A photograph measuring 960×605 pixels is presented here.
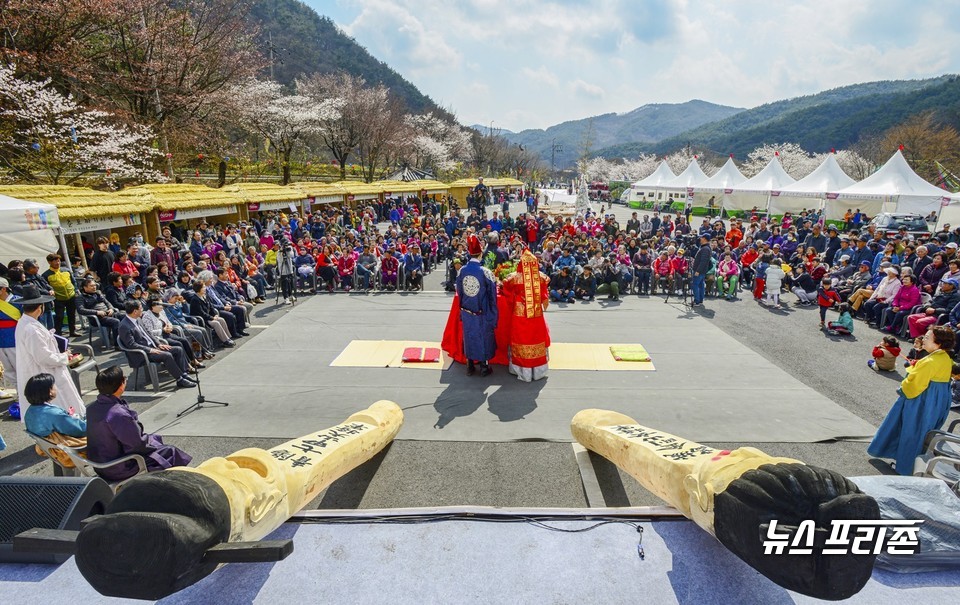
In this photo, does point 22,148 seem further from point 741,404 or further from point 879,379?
point 879,379

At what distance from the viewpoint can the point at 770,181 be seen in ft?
81.3

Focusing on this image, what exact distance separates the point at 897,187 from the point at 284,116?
117 ft

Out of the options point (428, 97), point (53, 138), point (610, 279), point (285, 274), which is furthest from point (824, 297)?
point (428, 97)

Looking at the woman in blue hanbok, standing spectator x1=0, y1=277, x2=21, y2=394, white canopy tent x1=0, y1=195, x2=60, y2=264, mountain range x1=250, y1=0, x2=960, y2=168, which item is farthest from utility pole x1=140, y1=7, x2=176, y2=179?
mountain range x1=250, y1=0, x2=960, y2=168

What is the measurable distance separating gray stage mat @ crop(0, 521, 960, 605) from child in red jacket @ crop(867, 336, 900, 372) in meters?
6.87

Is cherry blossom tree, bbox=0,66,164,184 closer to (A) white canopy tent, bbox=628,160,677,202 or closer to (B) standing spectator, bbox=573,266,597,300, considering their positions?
(B) standing spectator, bbox=573,266,597,300

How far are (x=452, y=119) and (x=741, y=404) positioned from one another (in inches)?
3199

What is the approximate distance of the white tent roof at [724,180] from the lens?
2698 cm

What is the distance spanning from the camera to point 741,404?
5980 millimetres

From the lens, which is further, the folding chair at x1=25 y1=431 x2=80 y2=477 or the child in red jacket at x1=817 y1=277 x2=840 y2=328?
the child in red jacket at x1=817 y1=277 x2=840 y2=328

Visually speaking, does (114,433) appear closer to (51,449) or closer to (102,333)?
(51,449)

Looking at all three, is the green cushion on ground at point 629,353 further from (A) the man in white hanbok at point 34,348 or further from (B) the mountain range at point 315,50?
(B) the mountain range at point 315,50

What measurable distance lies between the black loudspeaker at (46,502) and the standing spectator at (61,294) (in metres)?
7.76

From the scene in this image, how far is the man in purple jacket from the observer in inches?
140
